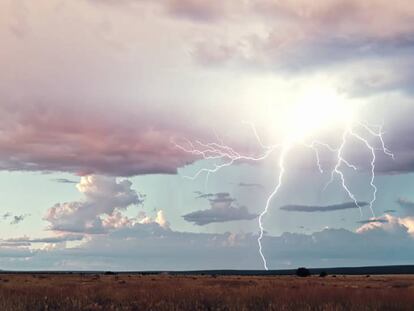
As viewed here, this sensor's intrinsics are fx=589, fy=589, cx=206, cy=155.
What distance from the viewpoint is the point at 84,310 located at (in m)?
19.3

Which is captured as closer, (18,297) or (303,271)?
(18,297)

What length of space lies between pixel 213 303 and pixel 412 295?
6873 mm

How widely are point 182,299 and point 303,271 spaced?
150842 mm

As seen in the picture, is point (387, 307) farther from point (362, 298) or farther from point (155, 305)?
point (155, 305)

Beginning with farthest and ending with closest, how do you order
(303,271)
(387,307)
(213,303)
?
(303,271) < (213,303) < (387,307)

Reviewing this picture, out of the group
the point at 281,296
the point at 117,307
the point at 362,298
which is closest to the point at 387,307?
the point at 362,298

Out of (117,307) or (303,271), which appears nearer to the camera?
(117,307)

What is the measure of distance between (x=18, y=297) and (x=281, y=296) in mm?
9540

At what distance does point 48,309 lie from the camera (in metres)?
20.0

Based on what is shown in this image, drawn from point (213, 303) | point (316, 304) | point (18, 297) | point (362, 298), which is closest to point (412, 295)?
point (362, 298)

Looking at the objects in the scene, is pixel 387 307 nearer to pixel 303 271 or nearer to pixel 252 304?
pixel 252 304

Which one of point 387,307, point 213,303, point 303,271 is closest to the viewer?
point 387,307

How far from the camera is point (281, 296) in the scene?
813 inches

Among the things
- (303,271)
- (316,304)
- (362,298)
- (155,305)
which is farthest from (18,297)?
(303,271)
